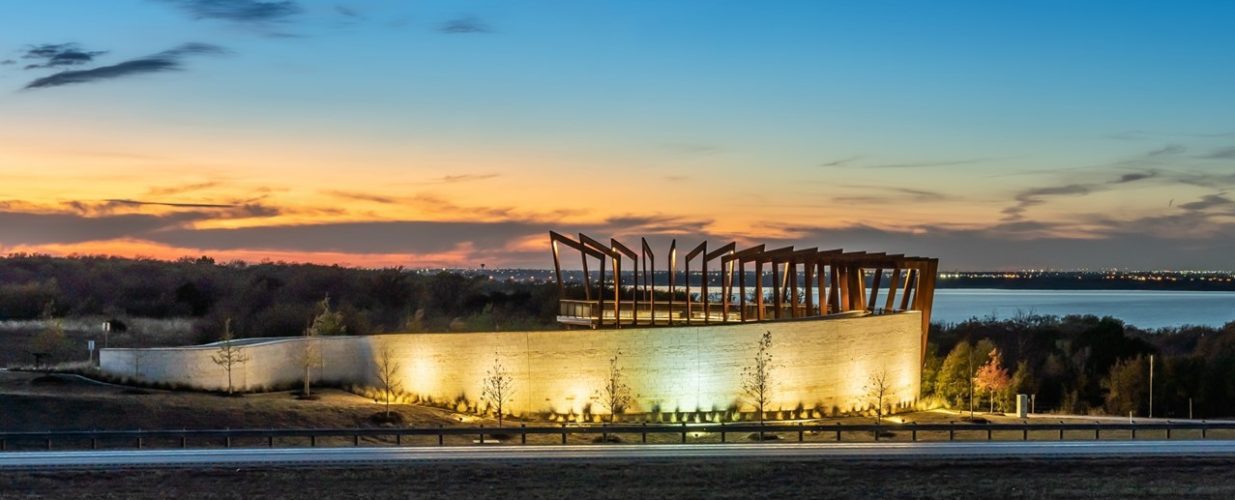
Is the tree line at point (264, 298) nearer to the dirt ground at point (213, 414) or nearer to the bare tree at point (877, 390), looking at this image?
the dirt ground at point (213, 414)

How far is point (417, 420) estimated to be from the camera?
4325 centimetres

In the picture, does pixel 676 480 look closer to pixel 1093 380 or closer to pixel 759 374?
pixel 759 374

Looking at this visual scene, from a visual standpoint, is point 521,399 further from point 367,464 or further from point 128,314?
point 128,314

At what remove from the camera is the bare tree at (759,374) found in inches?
1758

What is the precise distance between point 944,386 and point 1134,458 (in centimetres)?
2482

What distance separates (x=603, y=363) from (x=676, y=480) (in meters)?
17.4

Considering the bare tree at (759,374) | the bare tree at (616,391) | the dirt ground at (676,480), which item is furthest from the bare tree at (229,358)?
the dirt ground at (676,480)

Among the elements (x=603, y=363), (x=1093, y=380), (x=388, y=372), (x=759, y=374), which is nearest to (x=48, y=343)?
(x=388, y=372)

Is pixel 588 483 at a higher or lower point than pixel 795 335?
lower

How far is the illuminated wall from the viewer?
145 ft

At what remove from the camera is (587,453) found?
1208 inches

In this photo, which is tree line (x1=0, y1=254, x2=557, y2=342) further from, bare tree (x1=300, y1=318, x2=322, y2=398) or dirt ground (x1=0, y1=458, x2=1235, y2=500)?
dirt ground (x1=0, y1=458, x2=1235, y2=500)

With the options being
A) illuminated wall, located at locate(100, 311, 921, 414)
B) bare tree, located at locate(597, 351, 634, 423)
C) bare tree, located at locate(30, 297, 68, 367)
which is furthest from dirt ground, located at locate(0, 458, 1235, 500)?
bare tree, located at locate(30, 297, 68, 367)

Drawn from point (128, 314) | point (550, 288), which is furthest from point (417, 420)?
point (550, 288)
